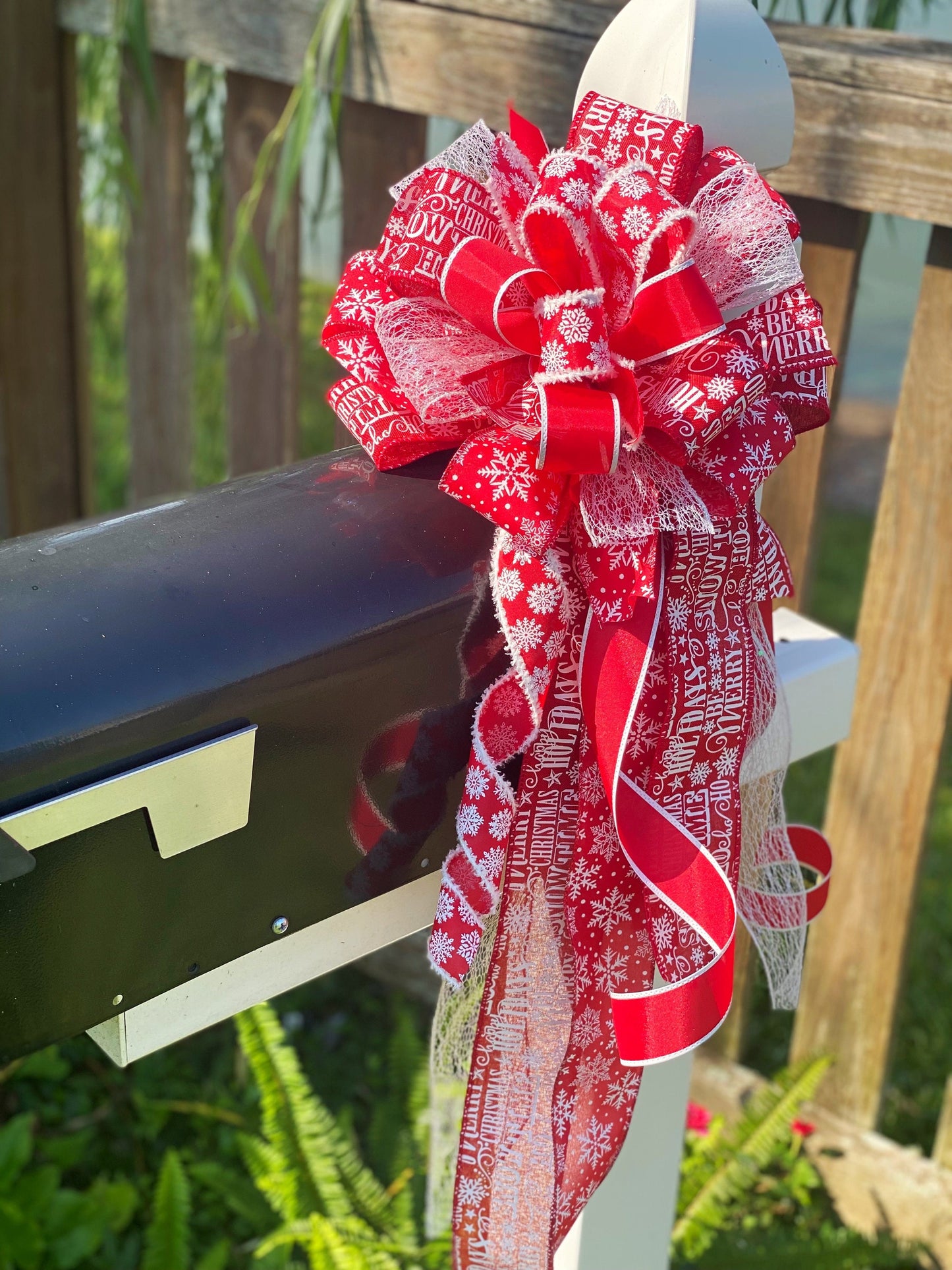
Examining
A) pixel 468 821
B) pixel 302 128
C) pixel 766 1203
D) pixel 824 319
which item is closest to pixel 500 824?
pixel 468 821

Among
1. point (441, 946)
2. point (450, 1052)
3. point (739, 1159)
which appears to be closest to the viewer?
point (441, 946)

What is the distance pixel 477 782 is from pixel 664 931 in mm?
134

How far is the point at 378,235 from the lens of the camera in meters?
1.68

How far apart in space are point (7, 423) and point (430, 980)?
1159mm

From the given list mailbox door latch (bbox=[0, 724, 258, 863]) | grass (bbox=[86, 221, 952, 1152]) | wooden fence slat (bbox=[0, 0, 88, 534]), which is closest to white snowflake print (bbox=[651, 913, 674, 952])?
mailbox door latch (bbox=[0, 724, 258, 863])

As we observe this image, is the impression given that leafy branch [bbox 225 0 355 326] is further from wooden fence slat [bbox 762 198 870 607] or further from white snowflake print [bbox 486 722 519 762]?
white snowflake print [bbox 486 722 519 762]

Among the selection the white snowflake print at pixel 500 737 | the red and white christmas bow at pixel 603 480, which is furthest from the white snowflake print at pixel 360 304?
the white snowflake print at pixel 500 737

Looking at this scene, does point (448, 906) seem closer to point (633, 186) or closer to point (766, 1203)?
point (633, 186)

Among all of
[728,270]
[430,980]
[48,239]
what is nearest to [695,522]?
[728,270]

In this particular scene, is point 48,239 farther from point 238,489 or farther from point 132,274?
point 238,489

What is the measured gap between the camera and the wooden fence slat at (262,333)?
177 centimetres

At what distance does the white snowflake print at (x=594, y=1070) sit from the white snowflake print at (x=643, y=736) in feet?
0.64

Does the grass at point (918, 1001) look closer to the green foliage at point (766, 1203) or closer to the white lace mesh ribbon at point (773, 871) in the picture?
the green foliage at point (766, 1203)

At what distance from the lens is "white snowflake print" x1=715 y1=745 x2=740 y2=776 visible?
0.64 meters
